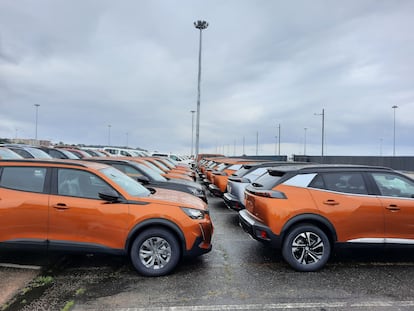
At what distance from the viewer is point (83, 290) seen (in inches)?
174

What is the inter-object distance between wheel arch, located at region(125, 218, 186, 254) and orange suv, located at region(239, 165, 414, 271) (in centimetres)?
124

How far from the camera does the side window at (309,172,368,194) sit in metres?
5.45

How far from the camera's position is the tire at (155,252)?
16.0ft

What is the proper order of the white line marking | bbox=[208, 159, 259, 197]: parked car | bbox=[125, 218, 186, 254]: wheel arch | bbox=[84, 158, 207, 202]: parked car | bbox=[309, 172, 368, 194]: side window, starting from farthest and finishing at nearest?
bbox=[208, 159, 259, 197]: parked car < bbox=[84, 158, 207, 202]: parked car < bbox=[309, 172, 368, 194]: side window < bbox=[125, 218, 186, 254]: wheel arch < the white line marking

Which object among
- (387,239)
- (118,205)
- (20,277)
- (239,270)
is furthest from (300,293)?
(20,277)

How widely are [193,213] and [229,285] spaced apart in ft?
3.74

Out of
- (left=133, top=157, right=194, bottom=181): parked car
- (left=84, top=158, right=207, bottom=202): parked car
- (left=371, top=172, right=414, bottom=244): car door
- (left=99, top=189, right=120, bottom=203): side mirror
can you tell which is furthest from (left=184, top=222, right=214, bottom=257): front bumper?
(left=133, top=157, right=194, bottom=181): parked car

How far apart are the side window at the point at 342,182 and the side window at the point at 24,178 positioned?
13.6 ft

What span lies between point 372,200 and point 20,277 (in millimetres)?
5350

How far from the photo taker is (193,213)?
16.9 feet

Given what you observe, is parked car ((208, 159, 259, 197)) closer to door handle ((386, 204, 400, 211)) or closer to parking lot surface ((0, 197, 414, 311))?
parking lot surface ((0, 197, 414, 311))

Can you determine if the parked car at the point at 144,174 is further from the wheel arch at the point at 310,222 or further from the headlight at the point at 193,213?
the wheel arch at the point at 310,222

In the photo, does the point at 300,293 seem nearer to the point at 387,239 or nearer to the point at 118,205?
the point at 387,239

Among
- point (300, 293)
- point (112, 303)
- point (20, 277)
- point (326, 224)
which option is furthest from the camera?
point (326, 224)
